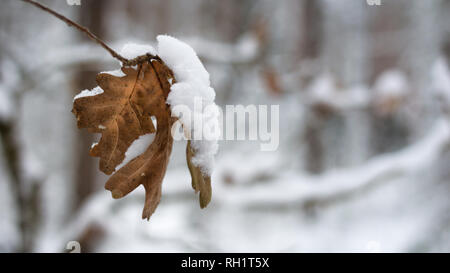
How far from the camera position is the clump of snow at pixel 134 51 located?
0.44m

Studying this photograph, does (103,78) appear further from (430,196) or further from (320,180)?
(430,196)

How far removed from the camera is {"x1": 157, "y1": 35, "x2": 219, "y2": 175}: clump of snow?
41cm

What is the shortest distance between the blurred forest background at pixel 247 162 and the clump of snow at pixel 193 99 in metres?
1.49

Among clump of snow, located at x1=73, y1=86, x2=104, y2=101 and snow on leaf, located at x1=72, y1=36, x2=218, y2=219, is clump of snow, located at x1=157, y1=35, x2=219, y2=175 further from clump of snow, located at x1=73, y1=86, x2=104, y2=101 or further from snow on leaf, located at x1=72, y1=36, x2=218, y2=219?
clump of snow, located at x1=73, y1=86, x2=104, y2=101

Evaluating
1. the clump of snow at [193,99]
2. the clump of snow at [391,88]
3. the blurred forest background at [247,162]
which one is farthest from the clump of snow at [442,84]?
the clump of snow at [193,99]

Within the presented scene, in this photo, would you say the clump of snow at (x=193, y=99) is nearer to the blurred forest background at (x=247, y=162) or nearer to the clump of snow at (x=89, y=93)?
the clump of snow at (x=89, y=93)

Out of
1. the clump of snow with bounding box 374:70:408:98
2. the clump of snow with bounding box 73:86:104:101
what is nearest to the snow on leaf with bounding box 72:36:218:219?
the clump of snow with bounding box 73:86:104:101

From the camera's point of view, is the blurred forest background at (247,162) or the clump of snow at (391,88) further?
the clump of snow at (391,88)

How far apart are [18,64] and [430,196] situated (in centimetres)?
432

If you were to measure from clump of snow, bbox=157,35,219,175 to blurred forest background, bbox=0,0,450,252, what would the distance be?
58.7 inches

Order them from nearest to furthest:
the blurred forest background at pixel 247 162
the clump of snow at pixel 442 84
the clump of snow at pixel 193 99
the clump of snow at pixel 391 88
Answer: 1. the clump of snow at pixel 193 99
2. the clump of snow at pixel 442 84
3. the blurred forest background at pixel 247 162
4. the clump of snow at pixel 391 88

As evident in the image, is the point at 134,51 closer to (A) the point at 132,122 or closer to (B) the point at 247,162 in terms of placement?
(A) the point at 132,122

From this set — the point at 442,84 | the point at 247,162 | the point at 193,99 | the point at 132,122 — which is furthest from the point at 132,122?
the point at 247,162

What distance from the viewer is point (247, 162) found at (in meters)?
3.02
